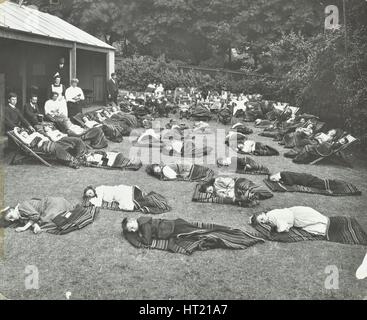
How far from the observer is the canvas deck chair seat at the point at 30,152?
898cm

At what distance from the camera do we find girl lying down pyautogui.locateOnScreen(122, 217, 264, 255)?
567cm

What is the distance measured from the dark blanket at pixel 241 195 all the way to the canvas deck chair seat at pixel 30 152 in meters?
3.59

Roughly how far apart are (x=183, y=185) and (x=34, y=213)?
10.4 ft

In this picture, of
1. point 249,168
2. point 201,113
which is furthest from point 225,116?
point 249,168

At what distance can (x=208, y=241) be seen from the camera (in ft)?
18.9

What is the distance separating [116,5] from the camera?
1032 inches

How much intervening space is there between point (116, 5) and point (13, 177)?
808 inches

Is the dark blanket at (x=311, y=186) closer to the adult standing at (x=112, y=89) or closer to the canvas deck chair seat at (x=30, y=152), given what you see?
the canvas deck chair seat at (x=30, y=152)

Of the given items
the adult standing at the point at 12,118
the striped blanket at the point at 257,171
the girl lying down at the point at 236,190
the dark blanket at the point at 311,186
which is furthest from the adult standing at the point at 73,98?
the dark blanket at the point at 311,186

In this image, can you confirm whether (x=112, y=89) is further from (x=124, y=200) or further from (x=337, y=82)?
(x=124, y=200)

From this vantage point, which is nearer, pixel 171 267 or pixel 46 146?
pixel 171 267

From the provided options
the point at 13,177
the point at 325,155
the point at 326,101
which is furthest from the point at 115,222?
the point at 326,101
